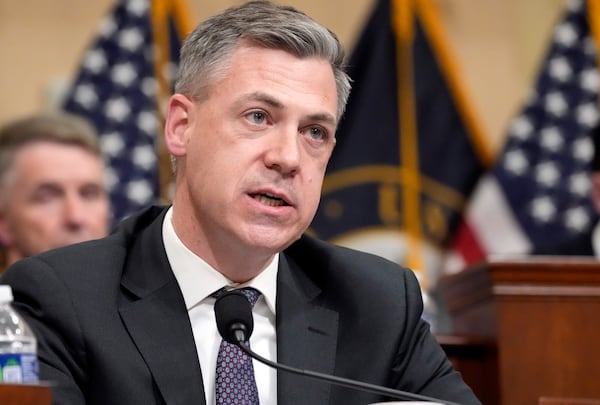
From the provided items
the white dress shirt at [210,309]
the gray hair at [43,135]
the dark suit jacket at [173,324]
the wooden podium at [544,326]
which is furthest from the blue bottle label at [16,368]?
the gray hair at [43,135]

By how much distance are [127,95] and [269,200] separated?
12.1 feet

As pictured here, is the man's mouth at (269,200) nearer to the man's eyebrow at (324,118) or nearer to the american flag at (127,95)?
the man's eyebrow at (324,118)

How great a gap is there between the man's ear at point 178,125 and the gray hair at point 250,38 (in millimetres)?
27

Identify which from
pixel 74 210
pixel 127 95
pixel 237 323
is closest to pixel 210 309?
pixel 237 323

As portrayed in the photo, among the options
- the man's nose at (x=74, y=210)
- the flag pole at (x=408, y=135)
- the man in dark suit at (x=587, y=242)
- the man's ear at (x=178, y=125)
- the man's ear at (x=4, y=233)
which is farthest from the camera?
the flag pole at (x=408, y=135)

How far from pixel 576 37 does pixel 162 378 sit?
4515 millimetres

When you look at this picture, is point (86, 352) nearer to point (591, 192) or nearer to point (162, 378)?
point (162, 378)

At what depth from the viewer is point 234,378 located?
2537 mm

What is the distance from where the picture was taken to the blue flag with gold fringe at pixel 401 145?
6188 millimetres

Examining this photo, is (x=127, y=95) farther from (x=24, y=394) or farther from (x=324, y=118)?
(x=24, y=394)

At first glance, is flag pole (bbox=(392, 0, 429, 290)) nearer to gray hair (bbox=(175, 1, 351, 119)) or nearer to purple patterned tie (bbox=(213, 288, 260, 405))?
gray hair (bbox=(175, 1, 351, 119))

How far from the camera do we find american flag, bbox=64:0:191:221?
601cm

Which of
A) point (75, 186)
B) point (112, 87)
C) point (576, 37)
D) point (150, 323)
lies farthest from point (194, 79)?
point (576, 37)

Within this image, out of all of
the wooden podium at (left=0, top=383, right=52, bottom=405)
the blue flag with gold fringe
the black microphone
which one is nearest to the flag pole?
the blue flag with gold fringe
